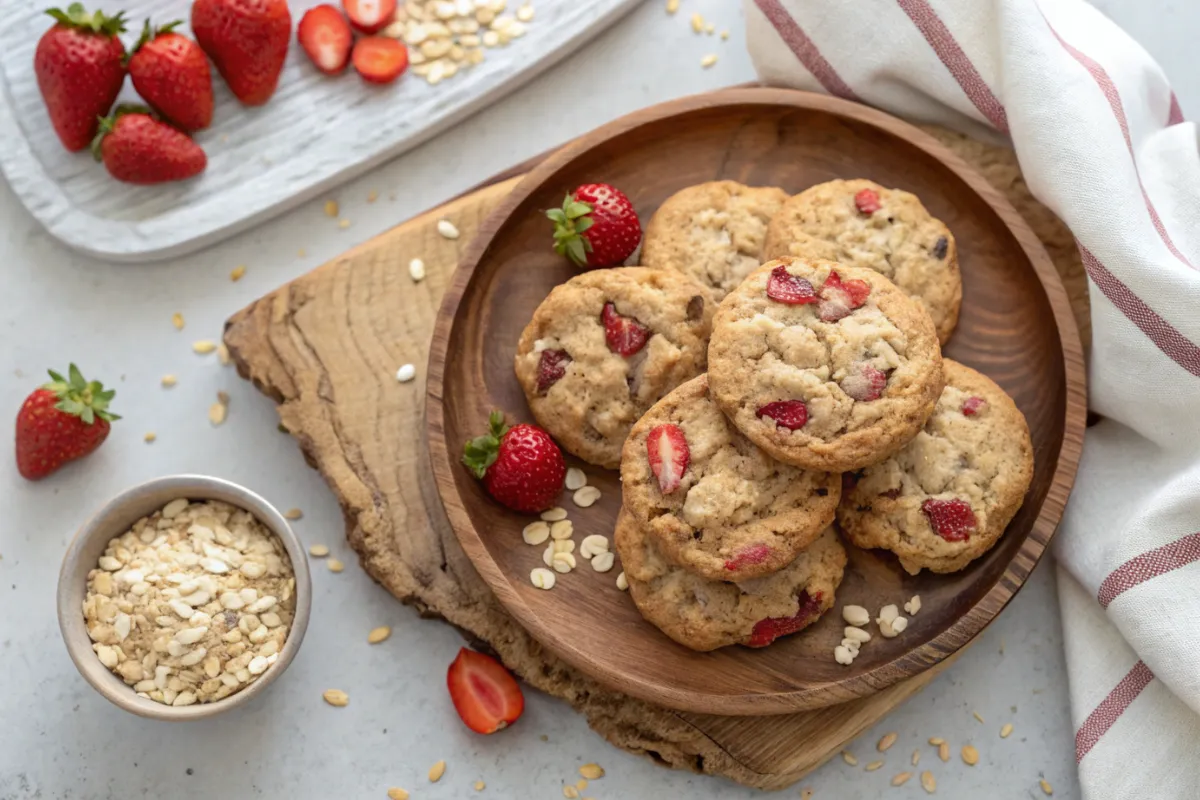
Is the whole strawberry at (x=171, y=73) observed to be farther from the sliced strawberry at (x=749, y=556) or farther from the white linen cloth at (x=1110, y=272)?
the sliced strawberry at (x=749, y=556)

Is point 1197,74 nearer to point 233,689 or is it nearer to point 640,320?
point 640,320

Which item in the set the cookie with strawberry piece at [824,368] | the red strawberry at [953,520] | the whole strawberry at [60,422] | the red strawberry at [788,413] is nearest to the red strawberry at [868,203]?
the cookie with strawberry piece at [824,368]

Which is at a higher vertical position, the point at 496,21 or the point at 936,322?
the point at 496,21

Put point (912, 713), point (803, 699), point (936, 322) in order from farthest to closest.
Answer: point (912, 713) < point (936, 322) < point (803, 699)

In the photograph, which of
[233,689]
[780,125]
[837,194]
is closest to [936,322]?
[837,194]

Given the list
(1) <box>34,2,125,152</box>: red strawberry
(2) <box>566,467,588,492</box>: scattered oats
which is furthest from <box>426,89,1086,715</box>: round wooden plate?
(1) <box>34,2,125,152</box>: red strawberry

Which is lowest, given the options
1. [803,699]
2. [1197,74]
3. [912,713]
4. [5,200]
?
[912,713]

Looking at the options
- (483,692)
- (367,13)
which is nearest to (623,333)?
(483,692)

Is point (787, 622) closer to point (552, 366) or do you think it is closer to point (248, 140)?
point (552, 366)

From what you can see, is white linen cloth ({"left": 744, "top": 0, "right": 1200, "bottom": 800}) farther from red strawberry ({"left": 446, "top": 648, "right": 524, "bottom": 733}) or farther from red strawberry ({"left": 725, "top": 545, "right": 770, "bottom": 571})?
red strawberry ({"left": 446, "top": 648, "right": 524, "bottom": 733})
